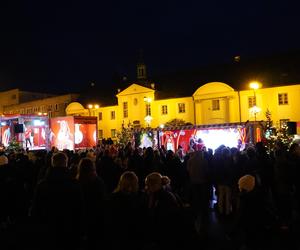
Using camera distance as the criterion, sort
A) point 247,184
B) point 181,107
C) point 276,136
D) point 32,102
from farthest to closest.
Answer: point 32,102
point 181,107
point 276,136
point 247,184

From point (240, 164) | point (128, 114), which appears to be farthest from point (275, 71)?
point (240, 164)

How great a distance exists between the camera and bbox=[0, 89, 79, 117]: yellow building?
58.5 metres

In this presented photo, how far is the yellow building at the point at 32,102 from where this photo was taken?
2304 inches

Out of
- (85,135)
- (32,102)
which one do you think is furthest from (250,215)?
(32,102)

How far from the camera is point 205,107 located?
142 ft

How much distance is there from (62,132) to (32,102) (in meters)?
38.6

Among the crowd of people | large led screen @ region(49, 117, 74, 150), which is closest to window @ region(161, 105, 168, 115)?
large led screen @ region(49, 117, 74, 150)

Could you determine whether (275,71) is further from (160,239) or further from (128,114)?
(160,239)

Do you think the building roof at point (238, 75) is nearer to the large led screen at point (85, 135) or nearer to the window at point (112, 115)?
the window at point (112, 115)

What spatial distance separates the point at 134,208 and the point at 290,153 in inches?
221

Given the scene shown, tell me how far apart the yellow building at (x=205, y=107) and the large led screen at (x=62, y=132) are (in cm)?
1153

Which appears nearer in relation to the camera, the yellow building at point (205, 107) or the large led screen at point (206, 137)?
the large led screen at point (206, 137)

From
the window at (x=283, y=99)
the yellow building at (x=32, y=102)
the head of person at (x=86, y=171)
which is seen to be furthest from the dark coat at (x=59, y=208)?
the yellow building at (x=32, y=102)

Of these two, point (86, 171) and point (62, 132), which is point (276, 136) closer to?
point (62, 132)
